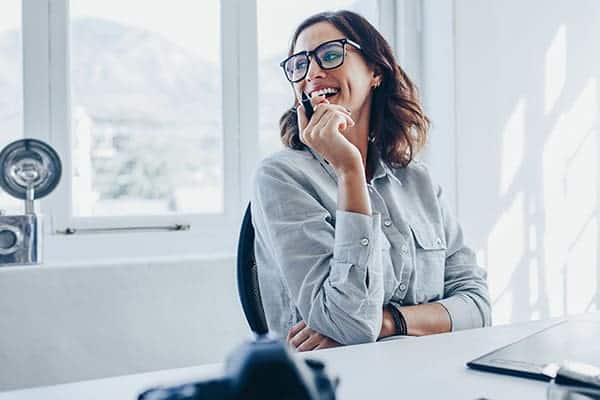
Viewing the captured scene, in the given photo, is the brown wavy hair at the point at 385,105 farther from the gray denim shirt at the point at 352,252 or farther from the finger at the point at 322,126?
the finger at the point at 322,126

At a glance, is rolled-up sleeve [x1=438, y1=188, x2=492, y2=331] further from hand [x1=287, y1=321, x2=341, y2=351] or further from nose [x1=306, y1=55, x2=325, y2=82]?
nose [x1=306, y1=55, x2=325, y2=82]

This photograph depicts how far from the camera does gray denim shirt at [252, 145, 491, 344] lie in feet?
3.76

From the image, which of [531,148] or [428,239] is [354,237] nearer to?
[428,239]

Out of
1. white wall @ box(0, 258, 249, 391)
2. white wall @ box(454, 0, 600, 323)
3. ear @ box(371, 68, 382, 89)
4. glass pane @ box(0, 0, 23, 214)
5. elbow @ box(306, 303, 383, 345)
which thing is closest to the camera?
elbow @ box(306, 303, 383, 345)

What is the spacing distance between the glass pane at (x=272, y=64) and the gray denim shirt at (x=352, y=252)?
88 centimetres

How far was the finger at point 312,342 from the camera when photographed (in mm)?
1154

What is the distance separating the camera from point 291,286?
46.8 inches

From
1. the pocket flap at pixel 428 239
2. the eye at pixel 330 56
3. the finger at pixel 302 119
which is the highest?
the eye at pixel 330 56

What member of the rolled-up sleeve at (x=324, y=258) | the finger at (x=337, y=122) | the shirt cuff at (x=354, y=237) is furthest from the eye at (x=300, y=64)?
the shirt cuff at (x=354, y=237)

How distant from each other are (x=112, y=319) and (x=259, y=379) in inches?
64.0

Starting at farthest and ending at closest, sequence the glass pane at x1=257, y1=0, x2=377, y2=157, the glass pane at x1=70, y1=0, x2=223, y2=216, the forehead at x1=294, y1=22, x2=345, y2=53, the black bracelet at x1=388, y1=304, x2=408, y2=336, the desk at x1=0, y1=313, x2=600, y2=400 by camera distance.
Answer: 1. the glass pane at x1=257, y1=0, x2=377, y2=157
2. the glass pane at x1=70, y1=0, x2=223, y2=216
3. the forehead at x1=294, y1=22, x2=345, y2=53
4. the black bracelet at x1=388, y1=304, x2=408, y2=336
5. the desk at x1=0, y1=313, x2=600, y2=400

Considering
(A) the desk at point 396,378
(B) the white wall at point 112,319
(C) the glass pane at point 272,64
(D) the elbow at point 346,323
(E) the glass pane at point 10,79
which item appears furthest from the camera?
(C) the glass pane at point 272,64

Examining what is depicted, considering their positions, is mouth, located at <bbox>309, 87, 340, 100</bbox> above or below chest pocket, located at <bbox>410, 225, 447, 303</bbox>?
above

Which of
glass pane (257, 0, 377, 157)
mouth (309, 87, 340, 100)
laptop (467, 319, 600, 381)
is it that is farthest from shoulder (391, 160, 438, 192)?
glass pane (257, 0, 377, 157)
